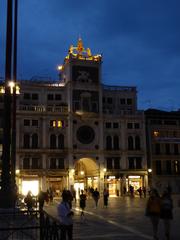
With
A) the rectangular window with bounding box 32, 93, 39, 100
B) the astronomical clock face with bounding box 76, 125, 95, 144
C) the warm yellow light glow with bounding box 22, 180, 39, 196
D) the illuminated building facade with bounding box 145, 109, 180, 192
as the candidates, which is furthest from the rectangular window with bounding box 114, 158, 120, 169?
the rectangular window with bounding box 32, 93, 39, 100

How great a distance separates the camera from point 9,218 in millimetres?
17906

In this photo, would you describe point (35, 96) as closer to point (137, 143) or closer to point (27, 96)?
point (27, 96)

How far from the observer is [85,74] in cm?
7088

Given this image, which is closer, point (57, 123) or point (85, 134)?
point (57, 123)

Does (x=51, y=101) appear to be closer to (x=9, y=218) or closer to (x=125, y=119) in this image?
(x=125, y=119)

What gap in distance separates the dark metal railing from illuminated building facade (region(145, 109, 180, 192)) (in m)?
55.3

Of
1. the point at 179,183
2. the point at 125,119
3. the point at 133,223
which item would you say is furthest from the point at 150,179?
the point at 133,223

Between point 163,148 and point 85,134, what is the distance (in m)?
14.8

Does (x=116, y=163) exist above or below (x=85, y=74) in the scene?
below

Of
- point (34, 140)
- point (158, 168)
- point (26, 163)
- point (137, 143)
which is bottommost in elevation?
point (158, 168)

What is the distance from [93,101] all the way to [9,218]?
53561 mm

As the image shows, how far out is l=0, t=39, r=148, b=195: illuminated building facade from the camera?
6594 cm

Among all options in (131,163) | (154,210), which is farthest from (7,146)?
(131,163)

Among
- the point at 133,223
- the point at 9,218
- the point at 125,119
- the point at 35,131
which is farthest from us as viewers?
the point at 125,119
